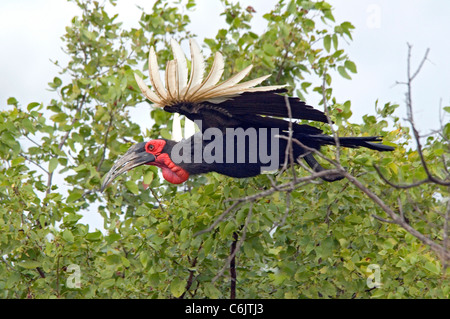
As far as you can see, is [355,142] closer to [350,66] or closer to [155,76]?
[155,76]

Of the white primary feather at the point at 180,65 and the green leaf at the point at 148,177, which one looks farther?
the green leaf at the point at 148,177

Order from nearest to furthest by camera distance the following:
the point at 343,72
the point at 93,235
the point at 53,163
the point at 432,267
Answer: the point at 432,267 < the point at 93,235 < the point at 53,163 < the point at 343,72

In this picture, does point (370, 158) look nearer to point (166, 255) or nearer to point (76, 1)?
point (166, 255)

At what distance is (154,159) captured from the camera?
19.7ft

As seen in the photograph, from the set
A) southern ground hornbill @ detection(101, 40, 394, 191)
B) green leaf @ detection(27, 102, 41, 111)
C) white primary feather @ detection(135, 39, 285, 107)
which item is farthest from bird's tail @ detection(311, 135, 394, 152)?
green leaf @ detection(27, 102, 41, 111)

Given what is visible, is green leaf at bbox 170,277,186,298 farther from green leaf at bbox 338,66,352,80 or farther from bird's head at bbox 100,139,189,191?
green leaf at bbox 338,66,352,80

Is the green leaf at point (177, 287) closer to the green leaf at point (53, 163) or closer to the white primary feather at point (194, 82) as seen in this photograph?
the white primary feather at point (194, 82)

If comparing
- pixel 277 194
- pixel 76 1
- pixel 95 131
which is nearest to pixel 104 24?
pixel 76 1

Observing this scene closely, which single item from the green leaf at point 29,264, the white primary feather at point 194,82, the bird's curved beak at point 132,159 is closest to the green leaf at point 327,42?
the white primary feather at point 194,82

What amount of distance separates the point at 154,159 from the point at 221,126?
31.7 inches

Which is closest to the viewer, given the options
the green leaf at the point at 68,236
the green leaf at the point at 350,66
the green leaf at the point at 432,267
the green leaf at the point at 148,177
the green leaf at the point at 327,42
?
the green leaf at the point at 432,267

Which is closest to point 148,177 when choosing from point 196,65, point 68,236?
point 68,236

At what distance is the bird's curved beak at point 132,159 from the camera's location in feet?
19.2
